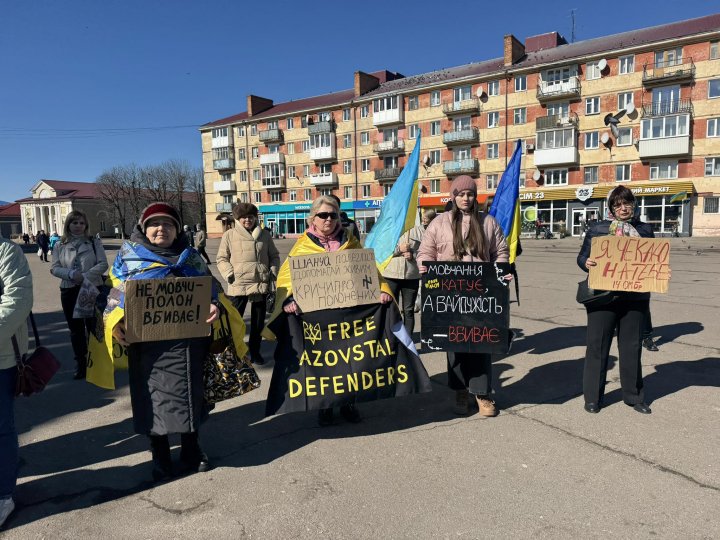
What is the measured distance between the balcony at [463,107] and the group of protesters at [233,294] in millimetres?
41962

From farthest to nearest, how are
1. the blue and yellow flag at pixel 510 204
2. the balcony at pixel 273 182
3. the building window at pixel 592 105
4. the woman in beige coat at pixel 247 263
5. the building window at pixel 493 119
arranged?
the balcony at pixel 273 182, the building window at pixel 493 119, the building window at pixel 592 105, the blue and yellow flag at pixel 510 204, the woman in beige coat at pixel 247 263

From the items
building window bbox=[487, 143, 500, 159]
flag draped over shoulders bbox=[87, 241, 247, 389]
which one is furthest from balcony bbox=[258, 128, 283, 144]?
flag draped over shoulders bbox=[87, 241, 247, 389]

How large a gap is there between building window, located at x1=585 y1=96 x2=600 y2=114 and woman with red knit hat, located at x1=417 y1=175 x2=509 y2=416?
4188 cm

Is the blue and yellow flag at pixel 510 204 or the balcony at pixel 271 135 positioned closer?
the blue and yellow flag at pixel 510 204

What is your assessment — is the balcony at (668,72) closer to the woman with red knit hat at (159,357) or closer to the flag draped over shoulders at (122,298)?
the flag draped over shoulders at (122,298)

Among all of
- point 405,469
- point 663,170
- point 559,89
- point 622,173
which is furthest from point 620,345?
point 559,89

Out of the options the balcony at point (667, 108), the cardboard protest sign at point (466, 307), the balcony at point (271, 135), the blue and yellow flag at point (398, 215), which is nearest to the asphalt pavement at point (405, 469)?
the cardboard protest sign at point (466, 307)

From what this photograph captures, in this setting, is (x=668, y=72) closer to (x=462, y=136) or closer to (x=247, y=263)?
(x=462, y=136)

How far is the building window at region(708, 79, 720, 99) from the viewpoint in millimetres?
35203

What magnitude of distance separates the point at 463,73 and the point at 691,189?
2247 cm

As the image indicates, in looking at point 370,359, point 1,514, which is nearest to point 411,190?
point 370,359

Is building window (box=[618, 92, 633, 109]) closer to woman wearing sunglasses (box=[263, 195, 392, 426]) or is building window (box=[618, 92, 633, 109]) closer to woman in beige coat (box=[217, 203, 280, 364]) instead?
woman in beige coat (box=[217, 203, 280, 364])

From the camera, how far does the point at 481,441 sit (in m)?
3.74

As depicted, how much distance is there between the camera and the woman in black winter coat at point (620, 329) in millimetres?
4207
